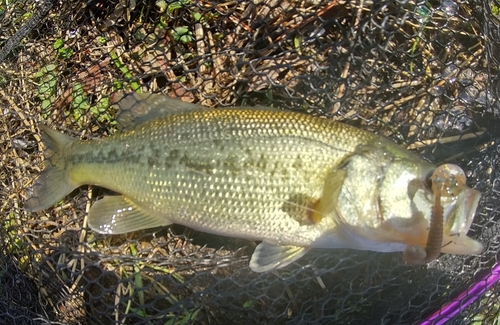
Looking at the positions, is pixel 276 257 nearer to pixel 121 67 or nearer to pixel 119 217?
pixel 119 217

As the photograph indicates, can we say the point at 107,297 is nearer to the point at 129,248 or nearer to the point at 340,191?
the point at 129,248

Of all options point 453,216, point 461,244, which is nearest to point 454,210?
point 453,216

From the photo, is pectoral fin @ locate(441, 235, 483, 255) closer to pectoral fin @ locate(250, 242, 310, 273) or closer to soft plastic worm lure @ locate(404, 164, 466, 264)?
soft plastic worm lure @ locate(404, 164, 466, 264)

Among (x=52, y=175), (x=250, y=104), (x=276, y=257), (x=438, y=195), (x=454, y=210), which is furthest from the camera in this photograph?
(x=250, y=104)

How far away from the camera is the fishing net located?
8.45 feet

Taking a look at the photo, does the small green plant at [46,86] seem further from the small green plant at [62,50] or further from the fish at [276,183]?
the fish at [276,183]

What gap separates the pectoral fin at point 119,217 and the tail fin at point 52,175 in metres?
0.21

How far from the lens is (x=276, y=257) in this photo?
7.66 feet

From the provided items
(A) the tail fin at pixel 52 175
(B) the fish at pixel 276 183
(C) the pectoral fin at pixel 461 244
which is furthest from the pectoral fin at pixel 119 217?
(C) the pectoral fin at pixel 461 244

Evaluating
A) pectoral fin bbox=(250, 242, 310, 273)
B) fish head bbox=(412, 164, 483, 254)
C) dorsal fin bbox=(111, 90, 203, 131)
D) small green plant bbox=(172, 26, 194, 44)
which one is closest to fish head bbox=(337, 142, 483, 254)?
fish head bbox=(412, 164, 483, 254)

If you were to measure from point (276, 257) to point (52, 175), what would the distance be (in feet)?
4.34

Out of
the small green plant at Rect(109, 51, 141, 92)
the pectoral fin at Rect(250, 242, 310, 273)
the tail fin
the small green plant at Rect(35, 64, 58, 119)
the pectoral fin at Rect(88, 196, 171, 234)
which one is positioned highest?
the small green plant at Rect(109, 51, 141, 92)

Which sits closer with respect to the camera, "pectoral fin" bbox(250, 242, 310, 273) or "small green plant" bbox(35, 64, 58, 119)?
"pectoral fin" bbox(250, 242, 310, 273)

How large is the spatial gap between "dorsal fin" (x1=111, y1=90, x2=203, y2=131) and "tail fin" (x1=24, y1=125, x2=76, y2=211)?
32 cm
